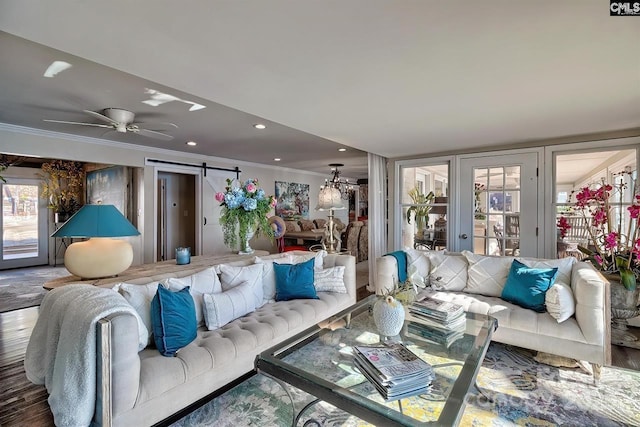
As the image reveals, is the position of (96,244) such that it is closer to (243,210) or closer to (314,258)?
(243,210)

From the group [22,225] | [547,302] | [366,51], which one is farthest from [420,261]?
[22,225]

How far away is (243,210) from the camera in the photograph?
2939 millimetres

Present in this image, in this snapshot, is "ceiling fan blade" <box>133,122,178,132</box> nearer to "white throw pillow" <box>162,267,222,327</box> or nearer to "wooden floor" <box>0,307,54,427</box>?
"white throw pillow" <box>162,267,222,327</box>

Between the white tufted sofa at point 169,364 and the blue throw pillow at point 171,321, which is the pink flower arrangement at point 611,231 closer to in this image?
the white tufted sofa at point 169,364

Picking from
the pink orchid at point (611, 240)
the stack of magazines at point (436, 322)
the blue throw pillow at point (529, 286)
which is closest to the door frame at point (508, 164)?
the pink orchid at point (611, 240)

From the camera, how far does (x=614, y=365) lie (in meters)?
2.49

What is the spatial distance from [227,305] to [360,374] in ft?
3.85

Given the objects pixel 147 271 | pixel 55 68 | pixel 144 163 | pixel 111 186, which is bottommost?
pixel 147 271

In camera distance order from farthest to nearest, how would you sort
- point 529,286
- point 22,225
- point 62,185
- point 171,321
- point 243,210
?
point 62,185 → point 22,225 → point 243,210 → point 529,286 → point 171,321

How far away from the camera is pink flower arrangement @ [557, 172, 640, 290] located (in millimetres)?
2889

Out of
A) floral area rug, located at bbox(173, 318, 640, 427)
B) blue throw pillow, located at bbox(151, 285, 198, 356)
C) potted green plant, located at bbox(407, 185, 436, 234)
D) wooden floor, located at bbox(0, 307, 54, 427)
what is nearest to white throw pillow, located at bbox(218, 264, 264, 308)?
blue throw pillow, located at bbox(151, 285, 198, 356)

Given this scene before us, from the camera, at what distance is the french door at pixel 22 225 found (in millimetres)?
6379

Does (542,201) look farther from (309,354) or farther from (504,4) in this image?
(309,354)

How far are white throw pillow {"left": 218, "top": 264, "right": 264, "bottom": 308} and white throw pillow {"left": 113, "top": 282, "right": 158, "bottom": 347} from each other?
2.08 feet
